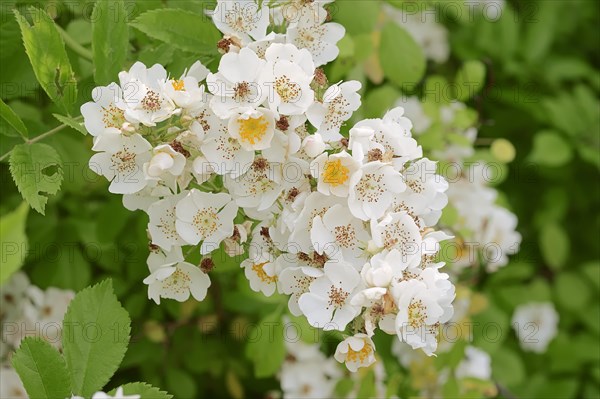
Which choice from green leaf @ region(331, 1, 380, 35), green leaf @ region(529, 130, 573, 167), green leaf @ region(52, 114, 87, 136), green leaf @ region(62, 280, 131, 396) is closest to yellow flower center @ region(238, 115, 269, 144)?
green leaf @ region(52, 114, 87, 136)

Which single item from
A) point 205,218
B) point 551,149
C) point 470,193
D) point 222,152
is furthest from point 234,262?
point 551,149

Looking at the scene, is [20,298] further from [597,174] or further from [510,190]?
[597,174]

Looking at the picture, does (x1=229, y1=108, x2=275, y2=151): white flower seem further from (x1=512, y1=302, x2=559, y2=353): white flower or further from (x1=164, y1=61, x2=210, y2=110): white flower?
(x1=512, y1=302, x2=559, y2=353): white flower

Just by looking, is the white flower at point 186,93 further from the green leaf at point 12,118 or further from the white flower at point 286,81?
the green leaf at point 12,118

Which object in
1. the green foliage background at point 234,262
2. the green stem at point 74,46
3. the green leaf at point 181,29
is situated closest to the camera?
the green leaf at point 181,29

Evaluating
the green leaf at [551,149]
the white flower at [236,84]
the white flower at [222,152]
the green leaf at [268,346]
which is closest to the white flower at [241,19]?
the white flower at [236,84]

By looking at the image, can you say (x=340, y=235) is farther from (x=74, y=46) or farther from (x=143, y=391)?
(x=74, y=46)

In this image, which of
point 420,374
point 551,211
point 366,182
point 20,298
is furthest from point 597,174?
point 20,298
